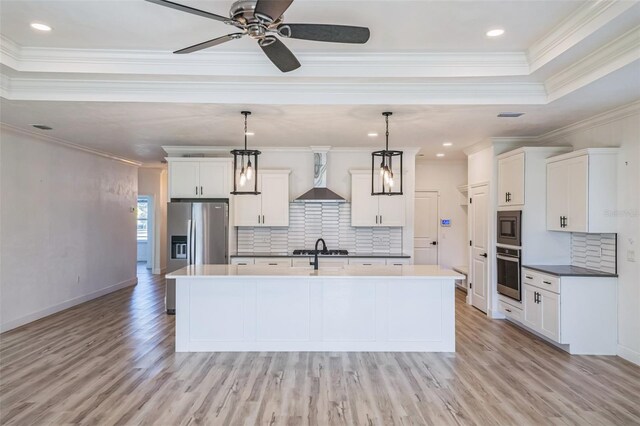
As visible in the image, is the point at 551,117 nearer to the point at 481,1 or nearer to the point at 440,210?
the point at 481,1

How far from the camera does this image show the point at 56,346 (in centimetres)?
433

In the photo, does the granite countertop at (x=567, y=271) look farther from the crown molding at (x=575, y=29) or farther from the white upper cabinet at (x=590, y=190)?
the crown molding at (x=575, y=29)

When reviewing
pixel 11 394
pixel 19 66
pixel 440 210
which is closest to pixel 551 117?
pixel 440 210

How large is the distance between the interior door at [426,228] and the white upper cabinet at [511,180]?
2510 mm

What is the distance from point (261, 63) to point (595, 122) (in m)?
3.91

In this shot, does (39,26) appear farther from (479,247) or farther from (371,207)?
(479,247)

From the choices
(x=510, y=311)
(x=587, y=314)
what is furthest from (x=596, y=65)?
(x=510, y=311)

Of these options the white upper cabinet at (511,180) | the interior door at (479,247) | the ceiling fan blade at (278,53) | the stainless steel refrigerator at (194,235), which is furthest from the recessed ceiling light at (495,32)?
the stainless steel refrigerator at (194,235)

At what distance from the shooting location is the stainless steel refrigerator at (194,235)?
5.85m

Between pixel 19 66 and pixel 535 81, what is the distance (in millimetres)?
4844

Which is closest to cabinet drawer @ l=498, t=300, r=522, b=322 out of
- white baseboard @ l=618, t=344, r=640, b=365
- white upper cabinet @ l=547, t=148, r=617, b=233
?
white baseboard @ l=618, t=344, r=640, b=365

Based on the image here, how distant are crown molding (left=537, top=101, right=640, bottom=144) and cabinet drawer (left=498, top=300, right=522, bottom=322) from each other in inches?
94.6

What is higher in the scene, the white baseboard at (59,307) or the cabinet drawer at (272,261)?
the cabinet drawer at (272,261)

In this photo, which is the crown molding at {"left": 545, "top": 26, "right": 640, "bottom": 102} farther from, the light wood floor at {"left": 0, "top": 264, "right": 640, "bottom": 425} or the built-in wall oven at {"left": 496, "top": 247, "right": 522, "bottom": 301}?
the light wood floor at {"left": 0, "top": 264, "right": 640, "bottom": 425}
